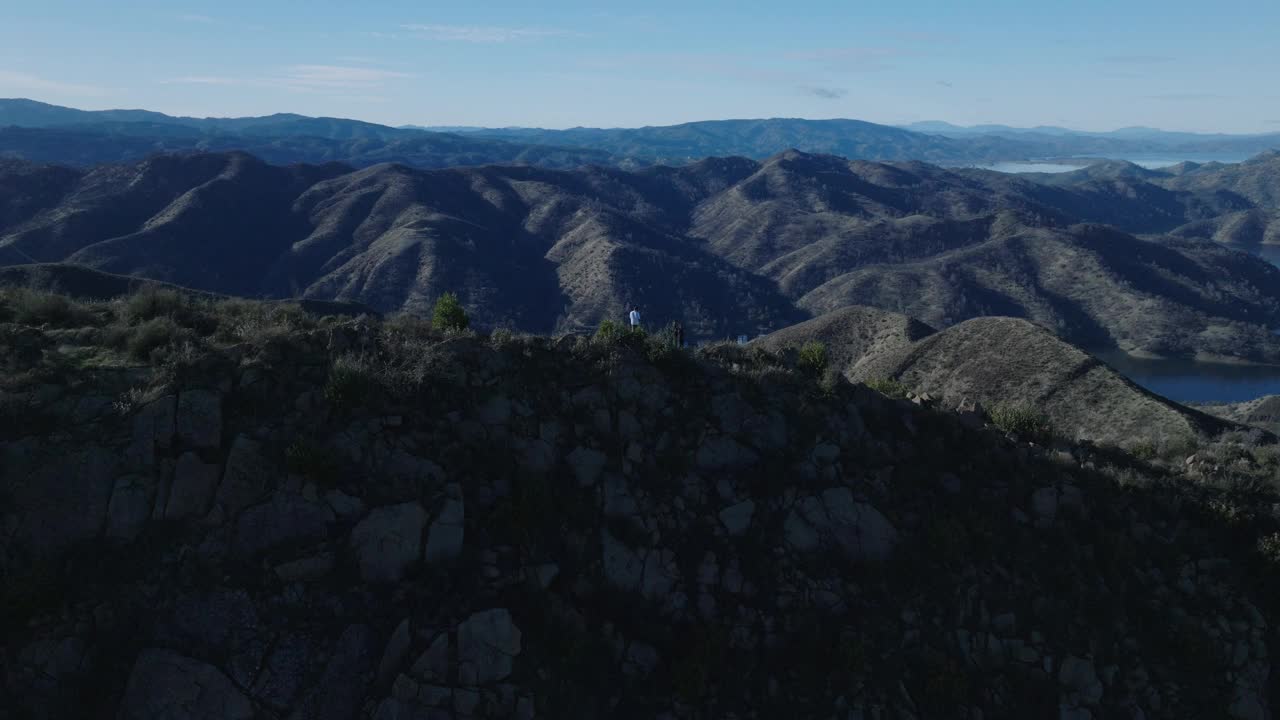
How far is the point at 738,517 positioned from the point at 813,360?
5.97 m

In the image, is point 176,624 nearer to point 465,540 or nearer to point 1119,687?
point 465,540

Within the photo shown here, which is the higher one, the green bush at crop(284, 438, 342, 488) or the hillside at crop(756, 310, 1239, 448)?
the green bush at crop(284, 438, 342, 488)

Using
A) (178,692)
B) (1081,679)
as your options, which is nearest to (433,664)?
(178,692)

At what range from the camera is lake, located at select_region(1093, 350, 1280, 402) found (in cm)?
8494

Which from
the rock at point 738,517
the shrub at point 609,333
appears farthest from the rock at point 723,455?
the shrub at point 609,333

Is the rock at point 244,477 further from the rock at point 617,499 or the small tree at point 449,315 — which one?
the small tree at point 449,315

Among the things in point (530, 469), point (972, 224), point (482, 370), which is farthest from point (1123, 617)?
point (972, 224)

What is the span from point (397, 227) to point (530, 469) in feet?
361

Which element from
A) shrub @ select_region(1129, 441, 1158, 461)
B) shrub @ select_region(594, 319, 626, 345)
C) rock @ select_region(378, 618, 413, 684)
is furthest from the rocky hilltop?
shrub @ select_region(1129, 441, 1158, 461)

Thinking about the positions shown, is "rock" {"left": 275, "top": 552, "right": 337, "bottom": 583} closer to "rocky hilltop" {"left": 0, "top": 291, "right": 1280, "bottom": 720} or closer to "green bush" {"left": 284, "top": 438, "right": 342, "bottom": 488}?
"rocky hilltop" {"left": 0, "top": 291, "right": 1280, "bottom": 720}

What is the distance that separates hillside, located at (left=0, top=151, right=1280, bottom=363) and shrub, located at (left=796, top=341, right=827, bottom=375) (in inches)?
2843

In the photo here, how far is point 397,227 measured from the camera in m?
113

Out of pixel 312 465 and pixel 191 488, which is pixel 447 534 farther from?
pixel 191 488

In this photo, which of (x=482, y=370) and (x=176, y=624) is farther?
(x=482, y=370)
